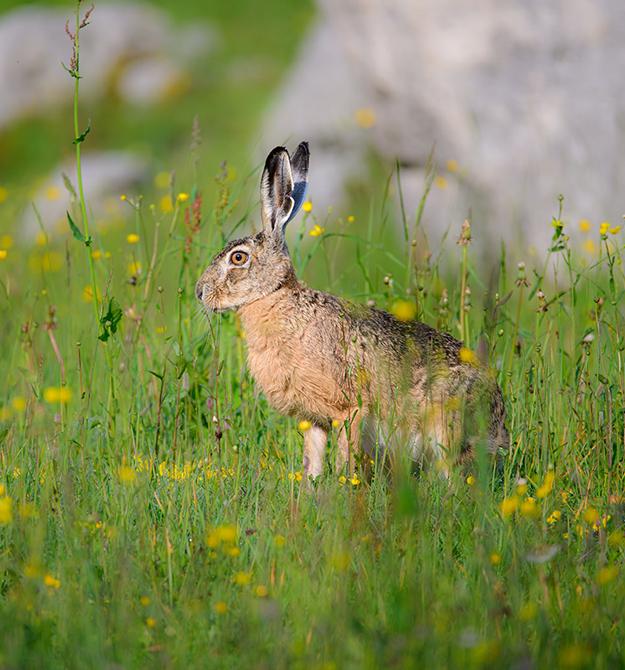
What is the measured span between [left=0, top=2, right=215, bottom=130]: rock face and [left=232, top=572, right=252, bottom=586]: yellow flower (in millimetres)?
15104

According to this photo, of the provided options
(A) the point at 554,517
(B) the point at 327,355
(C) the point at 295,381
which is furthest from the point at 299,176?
(A) the point at 554,517

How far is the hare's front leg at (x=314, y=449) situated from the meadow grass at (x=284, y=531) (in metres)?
0.11

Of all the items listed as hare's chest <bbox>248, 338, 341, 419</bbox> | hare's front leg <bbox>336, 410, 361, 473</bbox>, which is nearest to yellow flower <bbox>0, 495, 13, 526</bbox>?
hare's front leg <bbox>336, 410, 361, 473</bbox>

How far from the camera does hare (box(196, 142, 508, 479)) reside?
5.32 m

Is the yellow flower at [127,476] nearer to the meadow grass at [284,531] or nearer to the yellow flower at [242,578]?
the meadow grass at [284,531]

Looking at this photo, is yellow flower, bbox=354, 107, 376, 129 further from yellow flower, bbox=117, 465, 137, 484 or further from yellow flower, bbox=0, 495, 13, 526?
yellow flower, bbox=0, 495, 13, 526

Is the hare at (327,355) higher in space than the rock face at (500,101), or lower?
lower

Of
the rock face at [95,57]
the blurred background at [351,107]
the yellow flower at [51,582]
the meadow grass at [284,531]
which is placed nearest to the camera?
the meadow grass at [284,531]

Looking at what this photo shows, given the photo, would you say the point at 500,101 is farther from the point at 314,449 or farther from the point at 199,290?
the point at 314,449

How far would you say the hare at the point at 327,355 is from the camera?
532 centimetres

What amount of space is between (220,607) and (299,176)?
306cm

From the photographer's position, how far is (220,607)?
3375 millimetres

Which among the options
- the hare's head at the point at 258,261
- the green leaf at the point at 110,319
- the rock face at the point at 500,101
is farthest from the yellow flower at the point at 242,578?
the rock face at the point at 500,101

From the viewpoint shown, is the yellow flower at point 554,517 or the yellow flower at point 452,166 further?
the yellow flower at point 452,166
